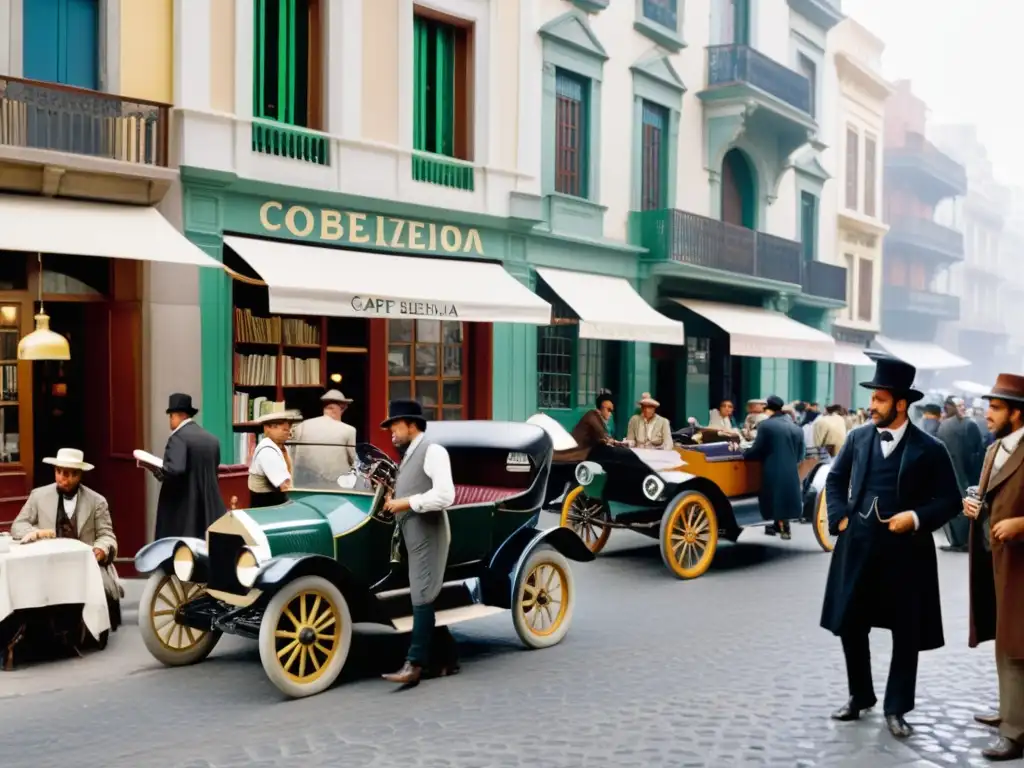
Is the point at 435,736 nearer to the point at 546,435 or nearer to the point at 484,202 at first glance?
the point at 546,435

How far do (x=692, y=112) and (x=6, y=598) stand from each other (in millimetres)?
16806

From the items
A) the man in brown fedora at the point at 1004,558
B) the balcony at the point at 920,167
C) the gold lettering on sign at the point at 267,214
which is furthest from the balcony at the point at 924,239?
the man in brown fedora at the point at 1004,558

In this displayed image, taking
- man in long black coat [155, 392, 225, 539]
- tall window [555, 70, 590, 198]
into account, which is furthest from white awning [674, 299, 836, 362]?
man in long black coat [155, 392, 225, 539]

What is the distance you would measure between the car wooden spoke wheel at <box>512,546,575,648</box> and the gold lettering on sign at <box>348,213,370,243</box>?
6.74 meters

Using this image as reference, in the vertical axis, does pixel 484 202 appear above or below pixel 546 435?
above

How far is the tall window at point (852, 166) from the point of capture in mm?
28750

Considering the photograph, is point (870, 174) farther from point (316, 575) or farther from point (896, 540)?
point (316, 575)

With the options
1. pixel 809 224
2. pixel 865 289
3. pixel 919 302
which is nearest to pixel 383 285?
pixel 809 224

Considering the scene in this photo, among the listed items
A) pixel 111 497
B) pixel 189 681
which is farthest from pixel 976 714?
pixel 111 497

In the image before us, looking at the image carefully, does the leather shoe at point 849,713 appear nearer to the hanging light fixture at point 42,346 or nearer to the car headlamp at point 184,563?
the car headlamp at point 184,563

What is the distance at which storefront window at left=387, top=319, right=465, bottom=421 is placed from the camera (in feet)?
48.0

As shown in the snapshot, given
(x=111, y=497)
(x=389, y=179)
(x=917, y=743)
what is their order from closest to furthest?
(x=917, y=743), (x=111, y=497), (x=389, y=179)

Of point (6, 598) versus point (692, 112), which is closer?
point (6, 598)

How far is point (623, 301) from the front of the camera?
17641 millimetres
